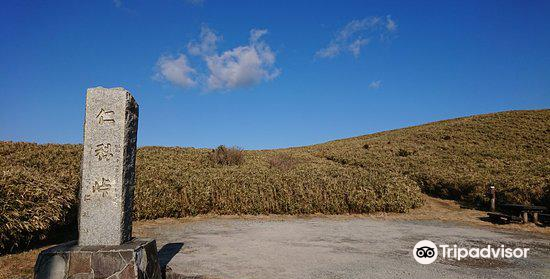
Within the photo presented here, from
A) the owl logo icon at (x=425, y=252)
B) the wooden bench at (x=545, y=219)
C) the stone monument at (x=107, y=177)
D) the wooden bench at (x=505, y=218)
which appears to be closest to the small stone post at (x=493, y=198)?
the wooden bench at (x=505, y=218)

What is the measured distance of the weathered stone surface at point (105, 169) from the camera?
535 centimetres

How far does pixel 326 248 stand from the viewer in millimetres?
7691

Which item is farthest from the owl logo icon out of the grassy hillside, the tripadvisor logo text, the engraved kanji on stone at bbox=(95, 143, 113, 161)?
the engraved kanji on stone at bbox=(95, 143, 113, 161)

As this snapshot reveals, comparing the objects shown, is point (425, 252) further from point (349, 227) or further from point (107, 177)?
point (107, 177)

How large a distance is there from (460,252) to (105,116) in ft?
24.4

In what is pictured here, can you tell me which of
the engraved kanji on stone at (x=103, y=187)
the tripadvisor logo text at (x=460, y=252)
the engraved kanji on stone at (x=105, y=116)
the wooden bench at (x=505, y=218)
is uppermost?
the engraved kanji on stone at (x=105, y=116)

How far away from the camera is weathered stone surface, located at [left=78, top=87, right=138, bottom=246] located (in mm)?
5352

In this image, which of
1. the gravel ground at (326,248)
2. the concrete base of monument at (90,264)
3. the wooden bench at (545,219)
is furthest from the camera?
the wooden bench at (545,219)

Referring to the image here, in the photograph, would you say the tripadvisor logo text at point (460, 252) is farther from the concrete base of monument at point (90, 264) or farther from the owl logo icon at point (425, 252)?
the concrete base of monument at point (90, 264)

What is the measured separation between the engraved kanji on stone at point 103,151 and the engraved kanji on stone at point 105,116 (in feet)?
1.22

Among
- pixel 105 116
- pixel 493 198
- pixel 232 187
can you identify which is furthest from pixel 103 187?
pixel 493 198

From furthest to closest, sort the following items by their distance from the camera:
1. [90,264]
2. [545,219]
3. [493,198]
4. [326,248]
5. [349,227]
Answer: [493,198], [545,219], [349,227], [326,248], [90,264]

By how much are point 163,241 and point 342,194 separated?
6.76 metres

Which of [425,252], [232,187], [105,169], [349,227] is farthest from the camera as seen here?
[232,187]
